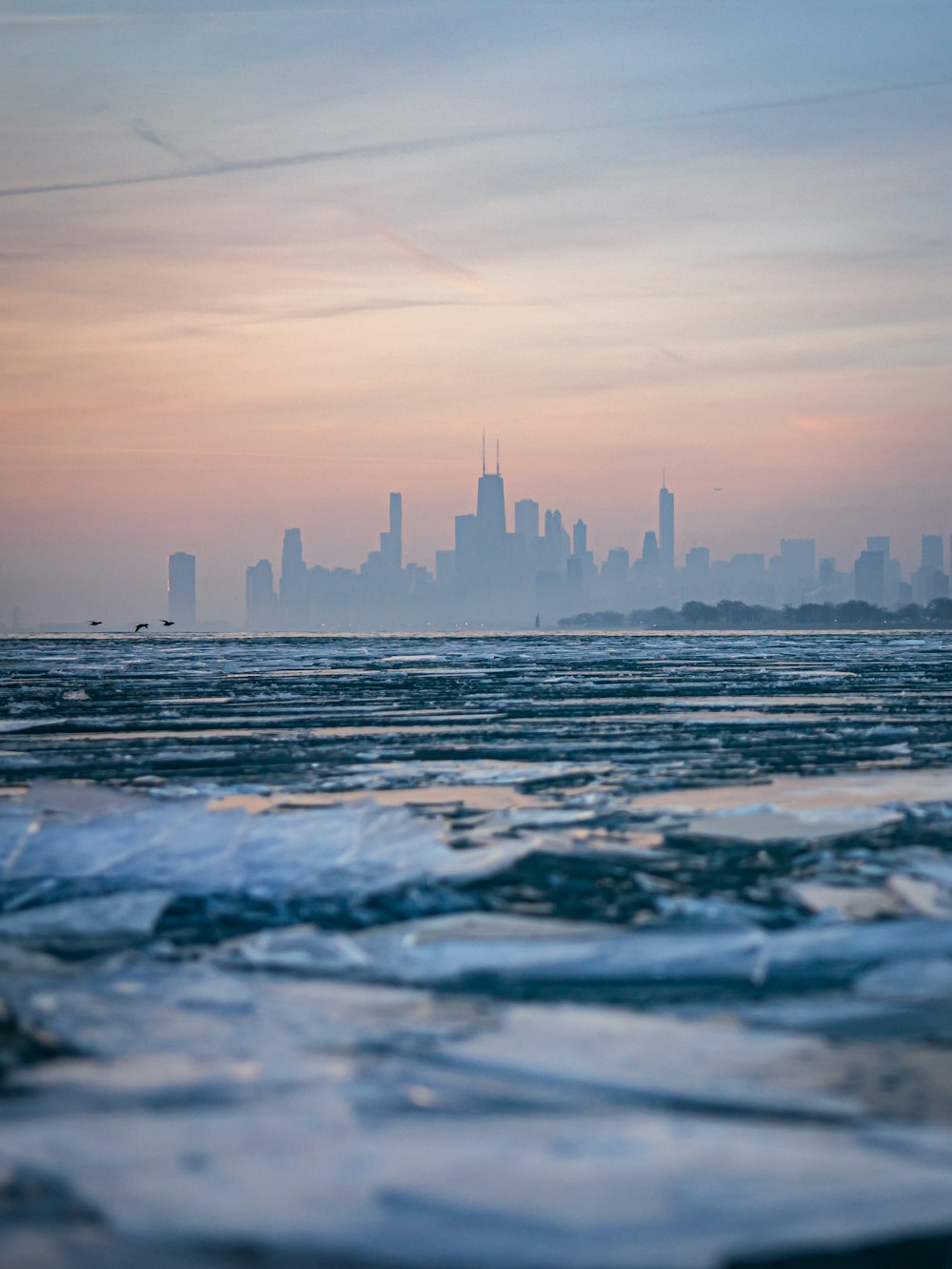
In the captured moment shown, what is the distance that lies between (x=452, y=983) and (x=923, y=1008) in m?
2.05

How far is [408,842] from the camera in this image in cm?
898

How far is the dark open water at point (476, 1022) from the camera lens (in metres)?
3.38

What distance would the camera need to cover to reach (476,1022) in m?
5.05

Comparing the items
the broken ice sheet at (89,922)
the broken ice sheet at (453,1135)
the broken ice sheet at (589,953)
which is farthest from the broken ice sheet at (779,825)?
the broken ice sheet at (453,1135)

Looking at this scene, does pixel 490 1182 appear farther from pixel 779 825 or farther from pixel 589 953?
pixel 779 825

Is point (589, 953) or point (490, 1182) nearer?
point (490, 1182)

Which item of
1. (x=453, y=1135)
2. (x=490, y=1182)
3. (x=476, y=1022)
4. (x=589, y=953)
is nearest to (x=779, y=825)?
(x=589, y=953)

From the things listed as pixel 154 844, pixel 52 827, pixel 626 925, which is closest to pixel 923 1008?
pixel 626 925

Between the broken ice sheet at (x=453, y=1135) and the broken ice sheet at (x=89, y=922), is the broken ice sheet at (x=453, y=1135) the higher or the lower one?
the higher one

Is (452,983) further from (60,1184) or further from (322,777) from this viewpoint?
(322,777)

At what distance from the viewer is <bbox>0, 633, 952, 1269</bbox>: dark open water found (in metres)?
3.38

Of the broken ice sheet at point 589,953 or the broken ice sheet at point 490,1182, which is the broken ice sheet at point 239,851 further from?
the broken ice sheet at point 490,1182

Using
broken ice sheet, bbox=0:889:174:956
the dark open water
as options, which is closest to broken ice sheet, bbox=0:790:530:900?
the dark open water

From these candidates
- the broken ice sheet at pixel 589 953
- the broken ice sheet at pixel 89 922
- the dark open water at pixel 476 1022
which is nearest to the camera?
the dark open water at pixel 476 1022
